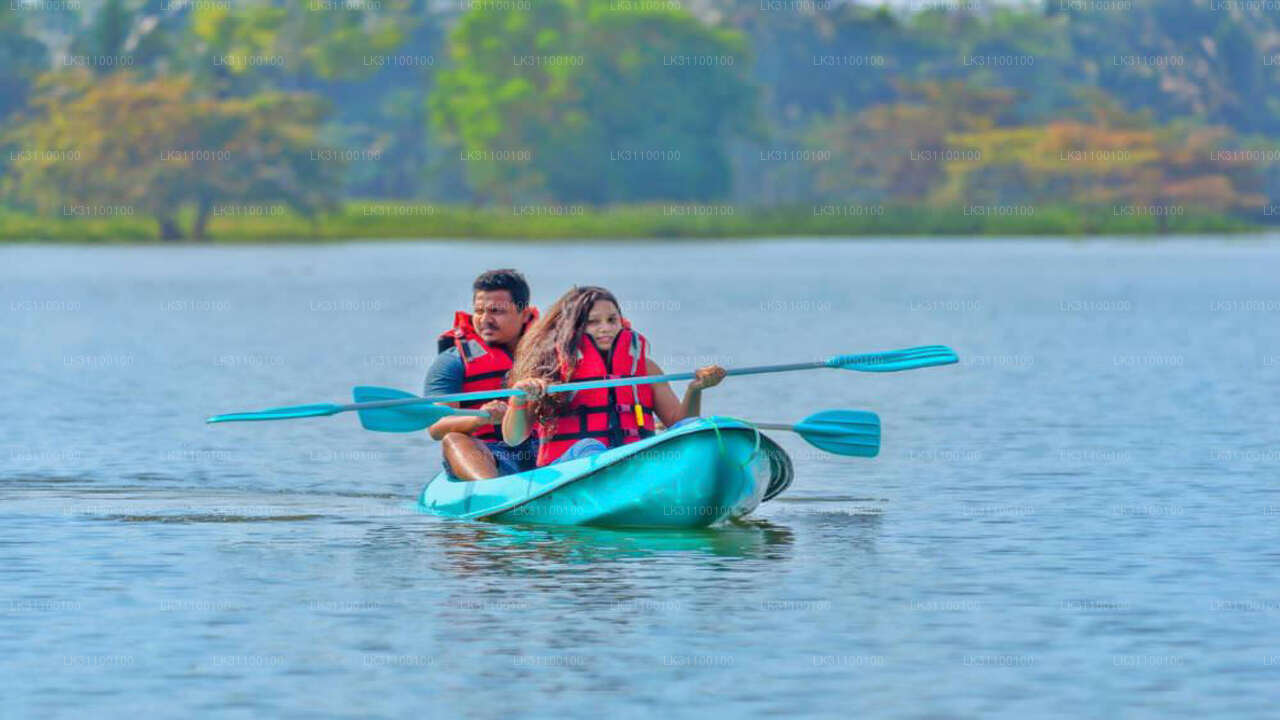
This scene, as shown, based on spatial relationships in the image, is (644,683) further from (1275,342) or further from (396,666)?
(1275,342)

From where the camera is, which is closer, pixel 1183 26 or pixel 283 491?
pixel 283 491

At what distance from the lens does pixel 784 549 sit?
14.1 metres

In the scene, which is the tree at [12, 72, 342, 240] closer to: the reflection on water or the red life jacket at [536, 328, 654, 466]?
the reflection on water

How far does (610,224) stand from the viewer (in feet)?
324

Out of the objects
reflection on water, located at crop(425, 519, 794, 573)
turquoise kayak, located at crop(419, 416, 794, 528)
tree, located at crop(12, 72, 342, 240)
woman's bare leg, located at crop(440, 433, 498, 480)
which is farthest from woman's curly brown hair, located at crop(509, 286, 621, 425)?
tree, located at crop(12, 72, 342, 240)

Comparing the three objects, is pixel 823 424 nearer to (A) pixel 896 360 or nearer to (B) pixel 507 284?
(A) pixel 896 360

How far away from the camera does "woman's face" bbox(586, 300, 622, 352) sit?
14.0 m

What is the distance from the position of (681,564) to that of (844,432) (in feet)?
7.45

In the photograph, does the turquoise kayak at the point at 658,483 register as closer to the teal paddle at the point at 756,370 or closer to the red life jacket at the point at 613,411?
the red life jacket at the point at 613,411

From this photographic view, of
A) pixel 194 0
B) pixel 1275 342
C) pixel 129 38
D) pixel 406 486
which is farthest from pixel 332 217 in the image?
pixel 406 486

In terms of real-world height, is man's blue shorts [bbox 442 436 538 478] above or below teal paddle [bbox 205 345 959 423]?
below

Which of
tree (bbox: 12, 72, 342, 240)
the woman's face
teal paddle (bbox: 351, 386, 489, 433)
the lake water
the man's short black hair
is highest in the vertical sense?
tree (bbox: 12, 72, 342, 240)

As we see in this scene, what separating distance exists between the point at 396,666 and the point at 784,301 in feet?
127

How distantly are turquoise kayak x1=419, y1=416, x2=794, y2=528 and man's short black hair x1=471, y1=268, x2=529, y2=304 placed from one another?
101 centimetres
